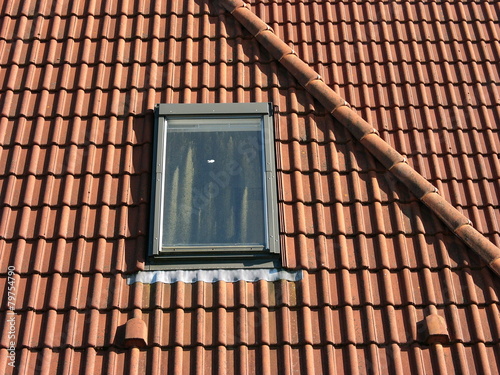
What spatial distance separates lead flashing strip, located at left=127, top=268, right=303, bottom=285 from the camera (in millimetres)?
6430

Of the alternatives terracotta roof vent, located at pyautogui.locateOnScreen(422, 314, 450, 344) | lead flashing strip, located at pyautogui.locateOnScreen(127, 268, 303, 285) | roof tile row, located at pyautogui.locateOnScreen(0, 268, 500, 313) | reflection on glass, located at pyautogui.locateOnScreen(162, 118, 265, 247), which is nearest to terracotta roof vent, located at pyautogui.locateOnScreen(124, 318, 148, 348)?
roof tile row, located at pyautogui.locateOnScreen(0, 268, 500, 313)

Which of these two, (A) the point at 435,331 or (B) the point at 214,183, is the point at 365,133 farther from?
(A) the point at 435,331

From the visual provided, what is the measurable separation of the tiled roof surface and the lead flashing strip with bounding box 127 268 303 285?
2.6 inches

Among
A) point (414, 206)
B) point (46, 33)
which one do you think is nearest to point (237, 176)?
point (414, 206)

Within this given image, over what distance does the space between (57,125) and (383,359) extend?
3.46 m

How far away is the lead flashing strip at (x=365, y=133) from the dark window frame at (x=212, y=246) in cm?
59

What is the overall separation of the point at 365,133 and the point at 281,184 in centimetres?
93

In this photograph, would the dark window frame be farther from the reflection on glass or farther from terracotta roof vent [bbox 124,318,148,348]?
terracotta roof vent [bbox 124,318,148,348]

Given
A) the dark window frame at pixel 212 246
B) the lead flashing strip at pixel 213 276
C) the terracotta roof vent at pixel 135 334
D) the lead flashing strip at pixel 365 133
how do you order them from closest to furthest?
the terracotta roof vent at pixel 135 334, the lead flashing strip at pixel 213 276, the dark window frame at pixel 212 246, the lead flashing strip at pixel 365 133

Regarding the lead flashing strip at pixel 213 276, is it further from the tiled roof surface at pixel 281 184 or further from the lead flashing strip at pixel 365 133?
the lead flashing strip at pixel 365 133

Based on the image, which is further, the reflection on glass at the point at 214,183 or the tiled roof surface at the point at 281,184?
the reflection on glass at the point at 214,183

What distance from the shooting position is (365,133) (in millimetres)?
7328

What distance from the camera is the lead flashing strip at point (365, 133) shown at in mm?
6676

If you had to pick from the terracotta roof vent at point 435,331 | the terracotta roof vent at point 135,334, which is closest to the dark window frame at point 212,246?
the terracotta roof vent at point 135,334
